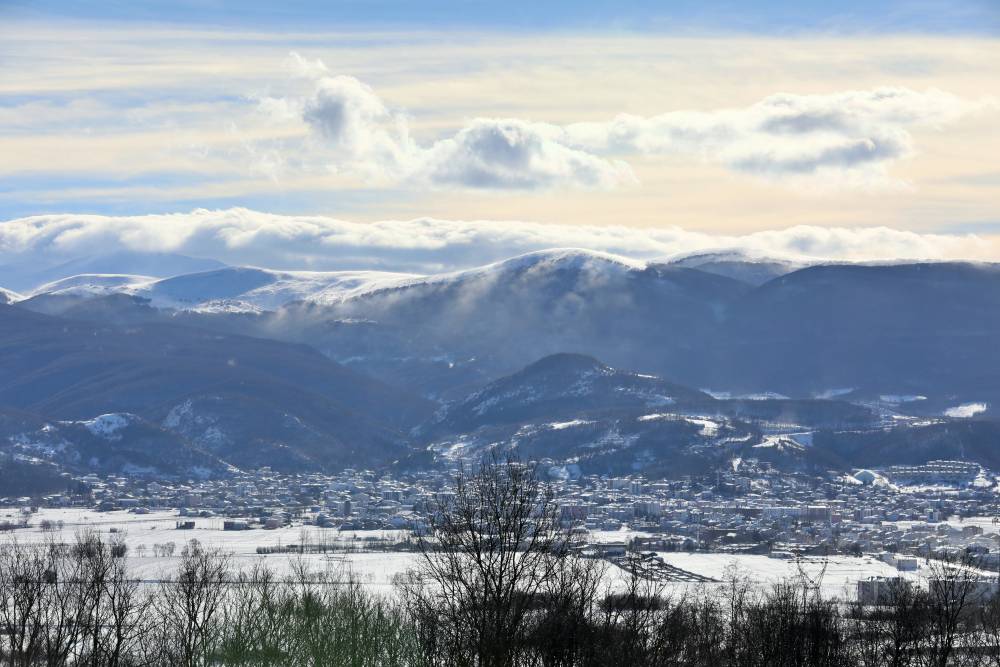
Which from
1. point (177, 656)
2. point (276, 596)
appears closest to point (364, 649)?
point (177, 656)

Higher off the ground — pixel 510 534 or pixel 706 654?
pixel 510 534

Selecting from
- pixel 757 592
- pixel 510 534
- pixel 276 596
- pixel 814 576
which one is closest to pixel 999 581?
pixel 814 576

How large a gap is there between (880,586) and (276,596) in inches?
2402

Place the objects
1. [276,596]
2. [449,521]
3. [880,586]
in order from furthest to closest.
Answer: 1. [880,586]
2. [276,596]
3. [449,521]

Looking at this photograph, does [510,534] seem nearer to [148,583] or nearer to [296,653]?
[296,653]

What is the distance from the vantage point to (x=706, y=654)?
3433 inches

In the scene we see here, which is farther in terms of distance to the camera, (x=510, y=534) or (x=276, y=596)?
(x=276, y=596)

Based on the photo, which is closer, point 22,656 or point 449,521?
point 449,521

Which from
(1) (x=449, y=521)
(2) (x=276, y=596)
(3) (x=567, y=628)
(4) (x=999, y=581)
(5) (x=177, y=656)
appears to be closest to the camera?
(1) (x=449, y=521)

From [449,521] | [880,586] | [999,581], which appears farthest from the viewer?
[999,581]

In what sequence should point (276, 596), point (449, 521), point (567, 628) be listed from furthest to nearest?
point (276, 596) < point (567, 628) < point (449, 521)

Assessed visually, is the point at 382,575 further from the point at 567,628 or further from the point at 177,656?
the point at 567,628

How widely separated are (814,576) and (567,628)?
11182 centimetres

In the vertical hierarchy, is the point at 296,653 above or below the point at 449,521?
below
